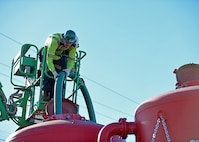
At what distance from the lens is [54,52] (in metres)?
8.53

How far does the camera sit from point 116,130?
4.84 meters

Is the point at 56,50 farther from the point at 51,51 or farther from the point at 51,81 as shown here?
the point at 51,81

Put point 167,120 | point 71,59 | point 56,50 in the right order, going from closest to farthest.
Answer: point 167,120 < point 56,50 < point 71,59

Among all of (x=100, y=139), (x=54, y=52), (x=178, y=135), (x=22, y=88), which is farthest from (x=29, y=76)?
(x=178, y=135)

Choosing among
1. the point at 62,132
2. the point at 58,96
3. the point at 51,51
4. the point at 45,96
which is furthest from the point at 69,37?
the point at 62,132

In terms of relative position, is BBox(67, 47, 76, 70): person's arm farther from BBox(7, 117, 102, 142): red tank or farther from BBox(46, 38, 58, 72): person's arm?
BBox(7, 117, 102, 142): red tank

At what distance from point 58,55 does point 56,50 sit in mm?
125

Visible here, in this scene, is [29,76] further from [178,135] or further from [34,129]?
[178,135]

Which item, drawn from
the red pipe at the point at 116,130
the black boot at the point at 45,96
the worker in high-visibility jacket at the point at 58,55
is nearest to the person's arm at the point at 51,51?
the worker in high-visibility jacket at the point at 58,55

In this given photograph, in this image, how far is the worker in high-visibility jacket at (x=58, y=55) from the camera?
8367 millimetres

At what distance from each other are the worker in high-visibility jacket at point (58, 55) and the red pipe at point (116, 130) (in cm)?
344

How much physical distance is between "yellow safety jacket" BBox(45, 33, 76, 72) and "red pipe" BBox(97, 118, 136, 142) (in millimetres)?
3592

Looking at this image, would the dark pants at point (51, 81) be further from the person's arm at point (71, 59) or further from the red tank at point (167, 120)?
the red tank at point (167, 120)

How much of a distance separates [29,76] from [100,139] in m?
5.10
